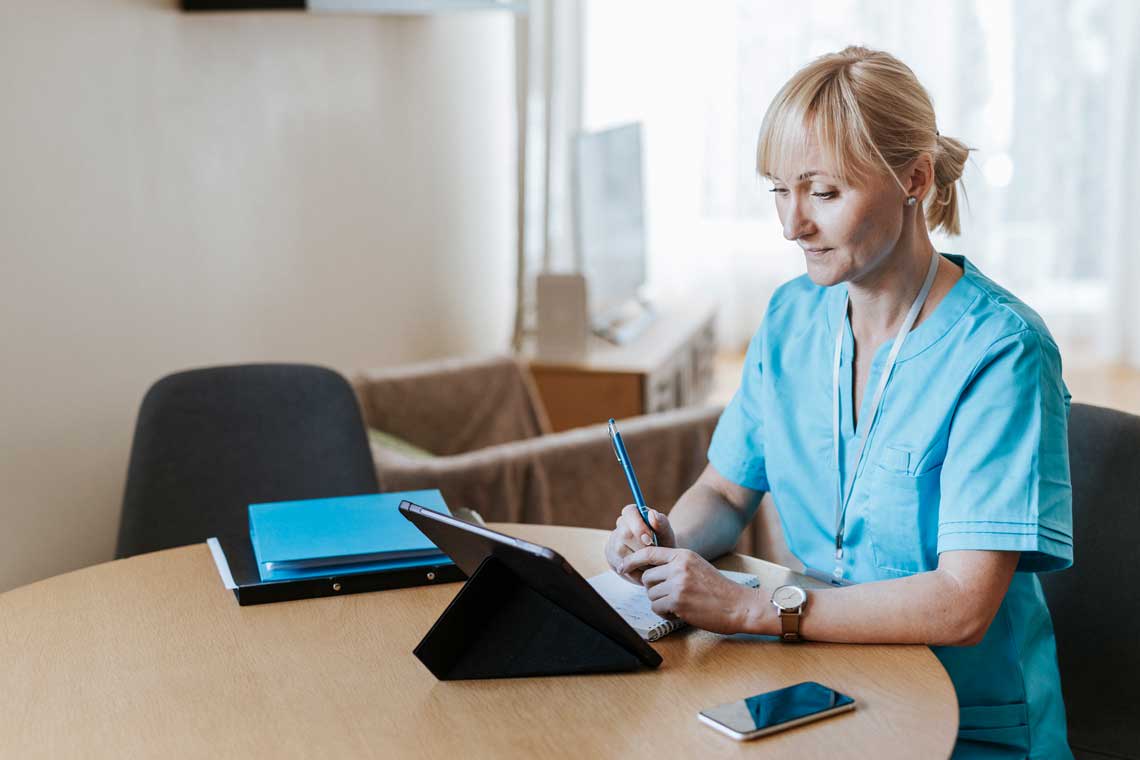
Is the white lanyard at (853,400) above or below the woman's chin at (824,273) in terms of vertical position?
below

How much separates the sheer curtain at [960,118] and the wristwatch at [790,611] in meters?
4.02

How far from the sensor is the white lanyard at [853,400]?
1511 millimetres

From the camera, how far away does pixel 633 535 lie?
148 centimetres

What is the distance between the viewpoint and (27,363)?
2.26 metres

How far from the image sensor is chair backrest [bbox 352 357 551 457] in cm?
314

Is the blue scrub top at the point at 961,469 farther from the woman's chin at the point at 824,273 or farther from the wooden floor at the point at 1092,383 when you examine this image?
the wooden floor at the point at 1092,383

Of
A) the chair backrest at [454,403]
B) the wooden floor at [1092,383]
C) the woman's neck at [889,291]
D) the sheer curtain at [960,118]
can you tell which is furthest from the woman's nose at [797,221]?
the sheer curtain at [960,118]

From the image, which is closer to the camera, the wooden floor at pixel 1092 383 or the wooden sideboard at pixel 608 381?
the wooden sideboard at pixel 608 381

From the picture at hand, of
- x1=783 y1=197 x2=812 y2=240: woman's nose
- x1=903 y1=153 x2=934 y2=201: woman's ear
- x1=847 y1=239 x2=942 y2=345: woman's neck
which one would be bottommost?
x1=847 y1=239 x2=942 y2=345: woman's neck

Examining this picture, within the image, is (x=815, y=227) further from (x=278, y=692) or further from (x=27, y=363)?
(x=27, y=363)

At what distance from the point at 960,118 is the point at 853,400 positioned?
13.6 feet

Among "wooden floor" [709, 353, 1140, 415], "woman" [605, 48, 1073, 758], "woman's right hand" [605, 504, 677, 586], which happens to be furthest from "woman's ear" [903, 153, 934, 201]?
"wooden floor" [709, 353, 1140, 415]

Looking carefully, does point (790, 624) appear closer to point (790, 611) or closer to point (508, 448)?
point (790, 611)

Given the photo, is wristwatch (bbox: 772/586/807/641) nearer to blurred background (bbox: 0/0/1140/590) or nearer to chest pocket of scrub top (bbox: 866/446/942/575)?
chest pocket of scrub top (bbox: 866/446/942/575)
